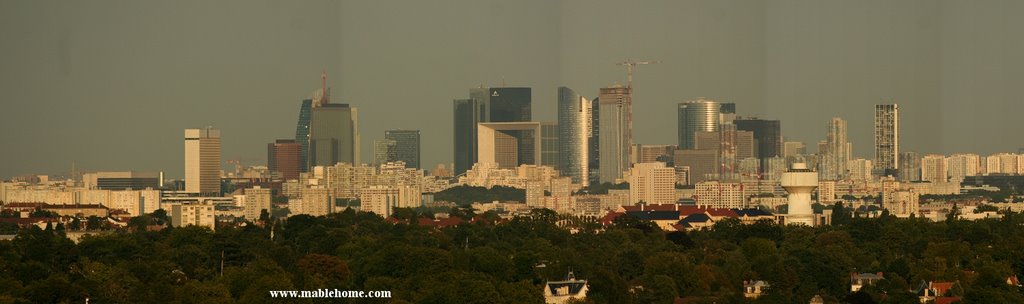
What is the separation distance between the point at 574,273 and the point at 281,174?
185 feet

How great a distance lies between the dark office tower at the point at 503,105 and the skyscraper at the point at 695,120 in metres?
6.59

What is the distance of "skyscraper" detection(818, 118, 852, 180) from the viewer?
2813 inches

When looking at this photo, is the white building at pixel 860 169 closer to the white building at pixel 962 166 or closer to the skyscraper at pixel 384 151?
the white building at pixel 962 166

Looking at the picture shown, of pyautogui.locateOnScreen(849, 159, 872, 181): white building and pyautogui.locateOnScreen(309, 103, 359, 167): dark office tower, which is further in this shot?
pyautogui.locateOnScreen(849, 159, 872, 181): white building

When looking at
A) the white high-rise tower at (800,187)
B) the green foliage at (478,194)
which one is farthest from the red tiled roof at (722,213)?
the green foliage at (478,194)

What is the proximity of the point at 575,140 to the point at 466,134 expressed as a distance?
5.15 meters

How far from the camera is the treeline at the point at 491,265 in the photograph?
24109mm

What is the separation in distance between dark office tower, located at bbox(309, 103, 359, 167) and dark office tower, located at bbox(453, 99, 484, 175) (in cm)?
1587

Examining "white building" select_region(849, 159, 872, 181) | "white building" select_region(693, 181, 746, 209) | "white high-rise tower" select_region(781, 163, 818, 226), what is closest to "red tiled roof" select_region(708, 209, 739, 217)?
"white high-rise tower" select_region(781, 163, 818, 226)

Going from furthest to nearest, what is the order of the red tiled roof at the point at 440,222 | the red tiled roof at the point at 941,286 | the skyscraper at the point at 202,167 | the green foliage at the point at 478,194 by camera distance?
the green foliage at the point at 478,194 < the skyscraper at the point at 202,167 < the red tiled roof at the point at 440,222 < the red tiled roof at the point at 941,286

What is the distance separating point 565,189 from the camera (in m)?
87.8

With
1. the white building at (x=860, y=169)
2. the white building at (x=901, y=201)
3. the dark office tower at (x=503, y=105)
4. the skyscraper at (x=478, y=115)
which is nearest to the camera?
the white building at (x=901, y=201)

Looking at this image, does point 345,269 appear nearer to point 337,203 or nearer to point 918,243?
point 918,243

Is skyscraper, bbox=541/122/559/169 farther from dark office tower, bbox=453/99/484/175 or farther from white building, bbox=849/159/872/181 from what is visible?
white building, bbox=849/159/872/181
